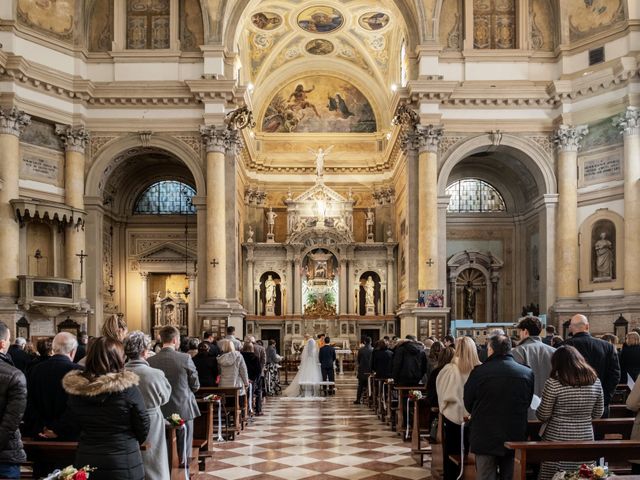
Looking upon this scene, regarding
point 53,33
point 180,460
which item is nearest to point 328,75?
point 53,33

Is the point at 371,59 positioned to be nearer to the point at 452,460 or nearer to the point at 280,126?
the point at 280,126

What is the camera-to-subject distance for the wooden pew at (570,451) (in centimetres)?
603

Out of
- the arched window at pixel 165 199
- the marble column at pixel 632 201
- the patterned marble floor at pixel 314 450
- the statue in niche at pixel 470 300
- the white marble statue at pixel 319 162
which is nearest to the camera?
the patterned marble floor at pixel 314 450

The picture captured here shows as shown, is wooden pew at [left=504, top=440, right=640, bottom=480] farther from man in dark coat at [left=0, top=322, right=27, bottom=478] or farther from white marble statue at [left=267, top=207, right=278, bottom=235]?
white marble statue at [left=267, top=207, right=278, bottom=235]

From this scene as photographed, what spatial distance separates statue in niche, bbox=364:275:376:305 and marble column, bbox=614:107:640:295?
12131 millimetres

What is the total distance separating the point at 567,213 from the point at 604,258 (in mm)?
1851

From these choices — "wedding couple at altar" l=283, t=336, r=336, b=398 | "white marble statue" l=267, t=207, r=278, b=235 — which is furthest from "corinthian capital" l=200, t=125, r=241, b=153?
"white marble statue" l=267, t=207, r=278, b=235

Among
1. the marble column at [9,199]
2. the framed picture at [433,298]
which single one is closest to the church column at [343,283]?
the framed picture at [433,298]

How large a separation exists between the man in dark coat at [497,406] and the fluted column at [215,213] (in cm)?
1858

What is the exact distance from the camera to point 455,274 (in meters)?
30.2

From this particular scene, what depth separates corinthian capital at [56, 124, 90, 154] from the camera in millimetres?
24438

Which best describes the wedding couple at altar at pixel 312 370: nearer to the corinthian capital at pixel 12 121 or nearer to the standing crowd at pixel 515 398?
the corinthian capital at pixel 12 121

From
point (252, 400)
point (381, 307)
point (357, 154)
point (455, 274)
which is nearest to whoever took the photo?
point (252, 400)

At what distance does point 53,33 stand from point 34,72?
5.93 ft
